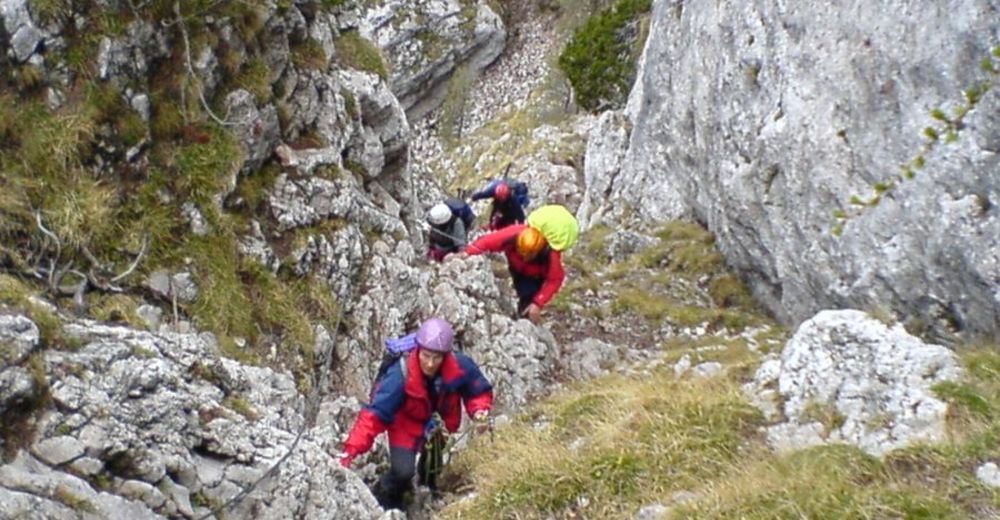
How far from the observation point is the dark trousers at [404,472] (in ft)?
29.1

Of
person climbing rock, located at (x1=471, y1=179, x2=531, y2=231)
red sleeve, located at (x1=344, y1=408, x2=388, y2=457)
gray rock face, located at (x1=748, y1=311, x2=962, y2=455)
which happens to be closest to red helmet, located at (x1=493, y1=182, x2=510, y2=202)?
person climbing rock, located at (x1=471, y1=179, x2=531, y2=231)

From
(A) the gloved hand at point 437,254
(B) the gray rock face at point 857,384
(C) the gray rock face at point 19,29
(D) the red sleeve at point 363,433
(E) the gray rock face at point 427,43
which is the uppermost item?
(C) the gray rock face at point 19,29

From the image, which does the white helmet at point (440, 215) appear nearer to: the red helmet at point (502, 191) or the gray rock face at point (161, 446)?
the red helmet at point (502, 191)

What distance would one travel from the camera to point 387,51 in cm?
5091

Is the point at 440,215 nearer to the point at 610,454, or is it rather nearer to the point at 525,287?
the point at 525,287

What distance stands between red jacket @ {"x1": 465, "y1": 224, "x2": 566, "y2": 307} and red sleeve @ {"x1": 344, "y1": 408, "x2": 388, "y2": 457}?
4574 mm

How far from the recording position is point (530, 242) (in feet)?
40.1

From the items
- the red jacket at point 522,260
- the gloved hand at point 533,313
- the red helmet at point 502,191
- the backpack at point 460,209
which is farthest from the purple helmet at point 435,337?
the red helmet at point 502,191

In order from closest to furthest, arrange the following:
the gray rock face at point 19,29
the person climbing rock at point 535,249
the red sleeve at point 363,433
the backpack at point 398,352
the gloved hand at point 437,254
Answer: the red sleeve at point 363,433
the backpack at point 398,352
the gray rock face at point 19,29
the person climbing rock at point 535,249
the gloved hand at point 437,254

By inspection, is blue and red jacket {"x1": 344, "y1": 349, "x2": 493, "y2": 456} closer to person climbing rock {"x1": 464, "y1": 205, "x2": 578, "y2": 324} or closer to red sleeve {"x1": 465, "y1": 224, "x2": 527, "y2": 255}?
person climbing rock {"x1": 464, "y1": 205, "x2": 578, "y2": 324}

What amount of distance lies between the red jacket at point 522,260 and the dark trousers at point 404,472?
389 cm

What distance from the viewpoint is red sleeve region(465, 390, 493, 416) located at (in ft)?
29.0

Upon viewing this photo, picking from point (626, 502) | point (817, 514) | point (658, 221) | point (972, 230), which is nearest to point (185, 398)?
point (626, 502)

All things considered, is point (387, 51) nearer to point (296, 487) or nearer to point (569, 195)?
point (569, 195)
